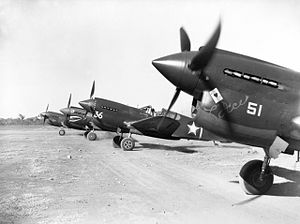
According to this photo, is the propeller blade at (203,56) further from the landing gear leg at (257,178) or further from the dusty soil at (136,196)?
the dusty soil at (136,196)

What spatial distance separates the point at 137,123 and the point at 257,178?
9530 millimetres

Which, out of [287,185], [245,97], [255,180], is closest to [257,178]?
[255,180]

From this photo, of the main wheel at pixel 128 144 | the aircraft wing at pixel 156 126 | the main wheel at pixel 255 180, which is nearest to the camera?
the main wheel at pixel 255 180

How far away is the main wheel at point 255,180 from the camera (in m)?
6.77

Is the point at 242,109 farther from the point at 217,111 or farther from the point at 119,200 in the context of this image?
the point at 119,200

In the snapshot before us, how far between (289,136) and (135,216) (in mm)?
3762

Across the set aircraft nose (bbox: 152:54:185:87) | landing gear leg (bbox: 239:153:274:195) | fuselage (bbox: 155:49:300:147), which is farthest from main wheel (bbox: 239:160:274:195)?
aircraft nose (bbox: 152:54:185:87)

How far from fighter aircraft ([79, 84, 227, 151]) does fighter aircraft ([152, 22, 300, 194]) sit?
30.6ft

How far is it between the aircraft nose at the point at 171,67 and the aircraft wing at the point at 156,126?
942 centimetres

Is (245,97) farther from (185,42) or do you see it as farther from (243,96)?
(185,42)

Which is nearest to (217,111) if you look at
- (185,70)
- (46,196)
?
(185,70)

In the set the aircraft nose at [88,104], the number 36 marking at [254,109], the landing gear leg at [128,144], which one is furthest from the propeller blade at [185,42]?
the aircraft nose at [88,104]

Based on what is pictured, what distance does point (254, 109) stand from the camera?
6141mm

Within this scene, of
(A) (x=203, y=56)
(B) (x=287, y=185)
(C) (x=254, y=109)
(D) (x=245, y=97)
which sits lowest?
(B) (x=287, y=185)
